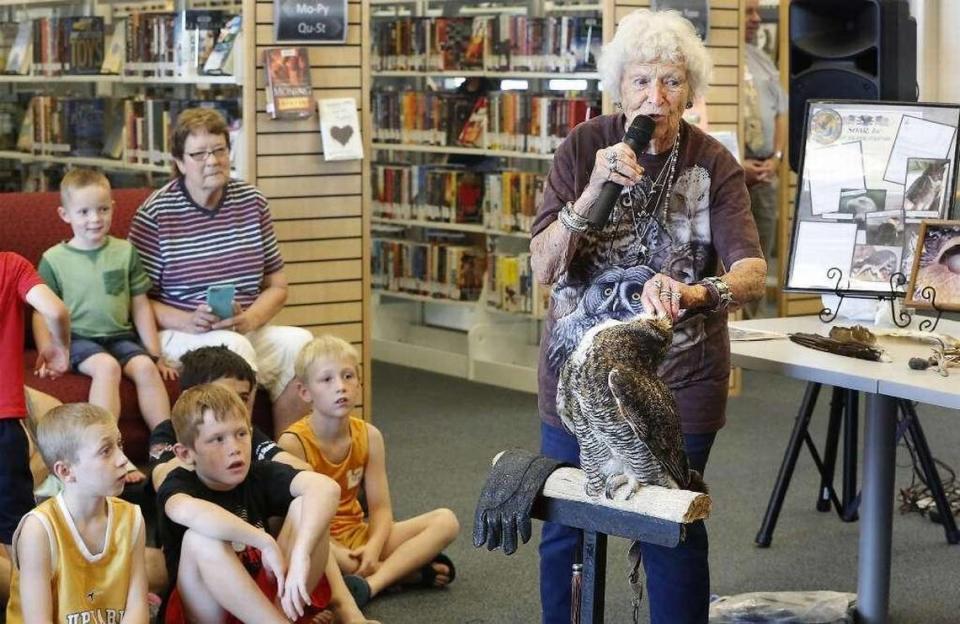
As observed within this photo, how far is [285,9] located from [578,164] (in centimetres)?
262

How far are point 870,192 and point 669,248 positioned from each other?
4.24ft

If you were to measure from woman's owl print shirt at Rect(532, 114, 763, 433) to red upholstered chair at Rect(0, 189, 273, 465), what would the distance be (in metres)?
1.98

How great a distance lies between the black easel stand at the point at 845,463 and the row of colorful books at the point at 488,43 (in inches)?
94.9

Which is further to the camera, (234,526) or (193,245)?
(193,245)

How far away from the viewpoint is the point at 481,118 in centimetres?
726

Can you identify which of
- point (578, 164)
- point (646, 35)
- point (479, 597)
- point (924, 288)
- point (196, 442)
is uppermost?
point (646, 35)

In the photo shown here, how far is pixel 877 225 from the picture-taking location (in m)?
4.02

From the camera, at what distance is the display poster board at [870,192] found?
3990 millimetres

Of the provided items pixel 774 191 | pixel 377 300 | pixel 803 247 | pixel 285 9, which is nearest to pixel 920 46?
pixel 774 191

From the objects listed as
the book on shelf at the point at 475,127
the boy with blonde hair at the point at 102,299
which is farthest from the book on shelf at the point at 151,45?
the book on shelf at the point at 475,127

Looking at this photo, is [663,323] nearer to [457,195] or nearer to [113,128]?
[113,128]

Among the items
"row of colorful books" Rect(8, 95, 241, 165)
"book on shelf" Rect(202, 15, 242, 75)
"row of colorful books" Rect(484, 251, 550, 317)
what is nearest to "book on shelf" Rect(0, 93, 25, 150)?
"row of colorful books" Rect(8, 95, 241, 165)

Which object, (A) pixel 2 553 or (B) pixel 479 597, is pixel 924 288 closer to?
(B) pixel 479 597

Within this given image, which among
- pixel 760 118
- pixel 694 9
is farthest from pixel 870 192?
pixel 760 118
